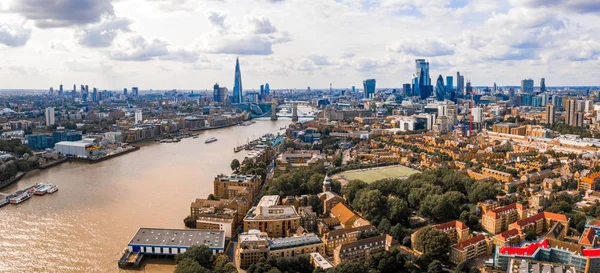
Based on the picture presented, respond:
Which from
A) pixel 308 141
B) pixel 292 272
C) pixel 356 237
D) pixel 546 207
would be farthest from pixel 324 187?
pixel 308 141

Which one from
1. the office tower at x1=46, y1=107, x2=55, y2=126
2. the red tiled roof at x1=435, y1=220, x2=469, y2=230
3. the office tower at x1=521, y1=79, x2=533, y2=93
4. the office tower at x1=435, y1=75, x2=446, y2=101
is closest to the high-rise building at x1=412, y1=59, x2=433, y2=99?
the office tower at x1=435, y1=75, x2=446, y2=101

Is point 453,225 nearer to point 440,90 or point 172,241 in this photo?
point 172,241

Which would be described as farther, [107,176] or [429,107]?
[429,107]

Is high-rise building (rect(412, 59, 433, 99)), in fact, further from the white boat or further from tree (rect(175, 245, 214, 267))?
tree (rect(175, 245, 214, 267))

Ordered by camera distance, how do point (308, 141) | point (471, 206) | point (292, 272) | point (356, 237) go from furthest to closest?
point (308, 141) < point (471, 206) < point (356, 237) < point (292, 272)

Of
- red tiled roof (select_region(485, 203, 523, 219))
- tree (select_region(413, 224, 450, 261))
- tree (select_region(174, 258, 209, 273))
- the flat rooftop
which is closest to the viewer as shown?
tree (select_region(174, 258, 209, 273))

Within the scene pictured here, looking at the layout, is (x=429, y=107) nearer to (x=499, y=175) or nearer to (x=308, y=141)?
(x=308, y=141)

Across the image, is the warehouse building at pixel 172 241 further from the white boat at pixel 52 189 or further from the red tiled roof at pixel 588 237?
the red tiled roof at pixel 588 237
